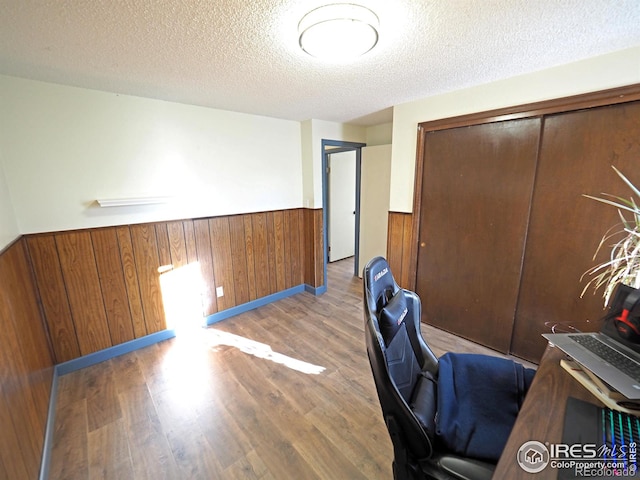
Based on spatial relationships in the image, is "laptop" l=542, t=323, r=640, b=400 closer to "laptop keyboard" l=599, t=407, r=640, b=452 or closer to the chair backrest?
"laptop keyboard" l=599, t=407, r=640, b=452

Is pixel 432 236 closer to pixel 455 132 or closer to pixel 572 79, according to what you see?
pixel 455 132

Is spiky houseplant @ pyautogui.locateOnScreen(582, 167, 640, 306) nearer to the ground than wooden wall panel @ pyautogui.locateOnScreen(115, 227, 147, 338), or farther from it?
farther from it

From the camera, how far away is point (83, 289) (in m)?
2.18

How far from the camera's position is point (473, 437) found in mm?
952

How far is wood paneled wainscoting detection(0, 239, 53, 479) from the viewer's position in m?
1.12

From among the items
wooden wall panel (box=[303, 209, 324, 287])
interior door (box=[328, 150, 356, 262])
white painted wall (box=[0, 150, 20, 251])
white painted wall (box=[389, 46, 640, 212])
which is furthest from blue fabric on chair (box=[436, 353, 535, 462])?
interior door (box=[328, 150, 356, 262])

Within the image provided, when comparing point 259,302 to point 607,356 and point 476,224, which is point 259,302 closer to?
point 476,224

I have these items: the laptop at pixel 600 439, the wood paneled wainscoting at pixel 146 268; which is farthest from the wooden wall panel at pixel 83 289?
the laptop at pixel 600 439

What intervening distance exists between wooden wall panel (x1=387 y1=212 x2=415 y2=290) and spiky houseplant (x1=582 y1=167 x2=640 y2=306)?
4.36 ft

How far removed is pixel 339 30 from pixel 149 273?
245 centimetres

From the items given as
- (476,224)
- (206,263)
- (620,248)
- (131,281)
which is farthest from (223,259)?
(620,248)

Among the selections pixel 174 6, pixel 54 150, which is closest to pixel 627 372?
pixel 174 6

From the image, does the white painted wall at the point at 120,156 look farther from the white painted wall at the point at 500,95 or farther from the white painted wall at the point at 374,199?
the white painted wall at the point at 500,95

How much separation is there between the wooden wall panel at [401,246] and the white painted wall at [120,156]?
1.54 m
